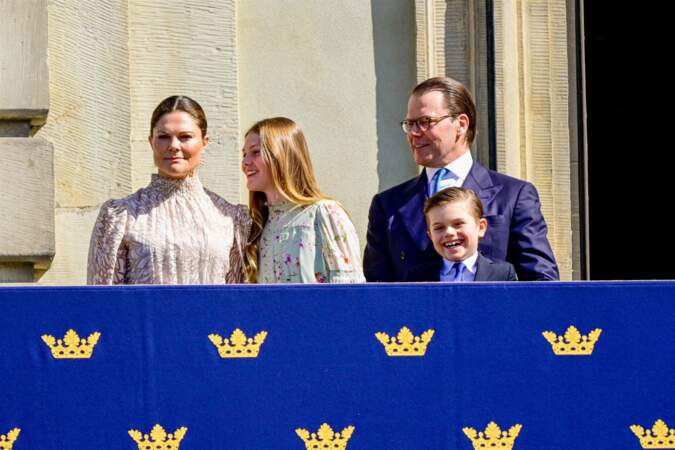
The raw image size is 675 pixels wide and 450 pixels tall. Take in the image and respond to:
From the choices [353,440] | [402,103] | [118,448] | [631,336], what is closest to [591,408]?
[631,336]

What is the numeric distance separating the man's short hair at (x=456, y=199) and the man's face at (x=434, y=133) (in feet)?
1.04

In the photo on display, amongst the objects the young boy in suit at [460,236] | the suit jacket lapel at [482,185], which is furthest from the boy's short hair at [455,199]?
the suit jacket lapel at [482,185]

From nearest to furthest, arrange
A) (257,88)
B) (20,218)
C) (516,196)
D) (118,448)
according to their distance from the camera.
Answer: (118,448) < (516,196) < (20,218) < (257,88)

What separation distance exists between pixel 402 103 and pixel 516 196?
198 centimetres

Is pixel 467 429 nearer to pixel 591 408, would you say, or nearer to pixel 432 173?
pixel 591 408

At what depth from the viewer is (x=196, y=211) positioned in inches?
211

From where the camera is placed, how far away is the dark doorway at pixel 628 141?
796cm

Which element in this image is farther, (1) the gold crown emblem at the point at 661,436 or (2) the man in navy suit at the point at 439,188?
(2) the man in navy suit at the point at 439,188

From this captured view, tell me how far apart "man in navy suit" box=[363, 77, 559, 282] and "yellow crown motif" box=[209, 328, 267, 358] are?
0.90m

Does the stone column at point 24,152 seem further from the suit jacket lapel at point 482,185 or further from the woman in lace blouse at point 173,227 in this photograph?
the suit jacket lapel at point 482,185

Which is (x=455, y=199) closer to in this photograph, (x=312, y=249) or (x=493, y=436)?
(x=312, y=249)

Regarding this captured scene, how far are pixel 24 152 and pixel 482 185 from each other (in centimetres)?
220

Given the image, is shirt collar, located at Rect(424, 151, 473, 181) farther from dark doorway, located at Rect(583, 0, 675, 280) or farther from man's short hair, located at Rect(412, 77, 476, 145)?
dark doorway, located at Rect(583, 0, 675, 280)

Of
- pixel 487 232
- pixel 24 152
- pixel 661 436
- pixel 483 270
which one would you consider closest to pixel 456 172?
pixel 487 232
